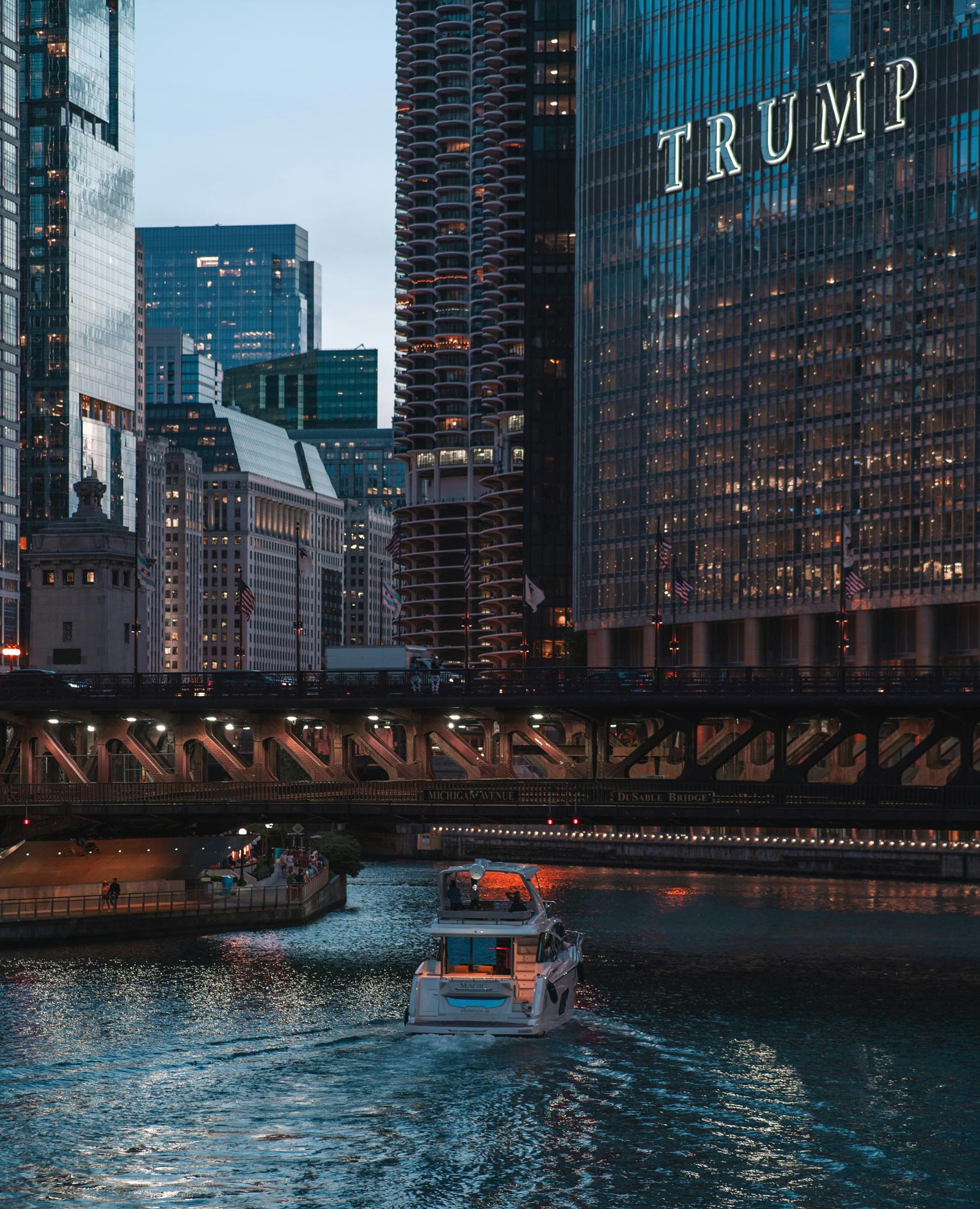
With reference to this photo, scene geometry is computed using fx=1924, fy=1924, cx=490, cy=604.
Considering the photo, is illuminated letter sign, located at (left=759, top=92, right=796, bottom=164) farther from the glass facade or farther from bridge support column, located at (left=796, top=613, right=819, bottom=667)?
bridge support column, located at (left=796, top=613, right=819, bottom=667)

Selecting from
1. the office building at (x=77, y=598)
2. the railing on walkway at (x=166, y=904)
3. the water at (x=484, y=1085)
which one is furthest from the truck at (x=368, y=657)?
the water at (x=484, y=1085)

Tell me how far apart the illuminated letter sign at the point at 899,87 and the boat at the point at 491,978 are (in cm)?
12554

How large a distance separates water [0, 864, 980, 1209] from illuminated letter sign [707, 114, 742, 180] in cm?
11764

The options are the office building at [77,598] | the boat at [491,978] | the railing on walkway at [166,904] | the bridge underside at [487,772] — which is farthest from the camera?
the office building at [77,598]

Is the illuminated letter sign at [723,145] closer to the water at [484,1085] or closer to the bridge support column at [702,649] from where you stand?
the bridge support column at [702,649]

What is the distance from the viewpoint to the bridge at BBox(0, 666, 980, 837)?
270ft

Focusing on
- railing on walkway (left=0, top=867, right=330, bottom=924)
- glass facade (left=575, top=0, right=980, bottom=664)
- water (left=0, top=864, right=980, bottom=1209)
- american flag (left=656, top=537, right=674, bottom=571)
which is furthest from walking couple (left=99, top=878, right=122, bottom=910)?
glass facade (left=575, top=0, right=980, bottom=664)

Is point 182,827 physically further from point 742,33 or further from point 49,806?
point 742,33

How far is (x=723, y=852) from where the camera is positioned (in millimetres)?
163000

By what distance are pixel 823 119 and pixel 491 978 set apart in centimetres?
13613

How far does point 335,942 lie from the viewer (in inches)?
3932

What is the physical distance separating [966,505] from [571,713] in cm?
9506

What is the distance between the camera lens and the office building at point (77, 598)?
13512 centimetres

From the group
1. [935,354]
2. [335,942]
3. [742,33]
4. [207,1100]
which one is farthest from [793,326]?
[207,1100]
